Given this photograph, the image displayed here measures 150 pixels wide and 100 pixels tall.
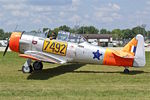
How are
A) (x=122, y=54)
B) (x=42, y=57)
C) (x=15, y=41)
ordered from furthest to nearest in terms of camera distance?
(x=15, y=41), (x=122, y=54), (x=42, y=57)

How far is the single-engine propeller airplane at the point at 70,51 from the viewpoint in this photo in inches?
504

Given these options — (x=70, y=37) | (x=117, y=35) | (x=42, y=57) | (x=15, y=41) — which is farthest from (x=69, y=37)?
(x=117, y=35)

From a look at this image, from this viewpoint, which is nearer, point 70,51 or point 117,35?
point 70,51

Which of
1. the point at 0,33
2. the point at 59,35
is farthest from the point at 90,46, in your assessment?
the point at 0,33

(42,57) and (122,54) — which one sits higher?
(122,54)

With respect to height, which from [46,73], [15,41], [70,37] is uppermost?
[70,37]

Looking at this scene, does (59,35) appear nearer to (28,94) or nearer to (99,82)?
(99,82)

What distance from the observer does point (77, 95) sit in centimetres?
788

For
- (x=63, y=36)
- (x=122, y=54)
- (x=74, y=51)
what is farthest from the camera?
(x=63, y=36)

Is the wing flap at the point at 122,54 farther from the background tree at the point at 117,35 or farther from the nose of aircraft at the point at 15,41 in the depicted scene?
the background tree at the point at 117,35

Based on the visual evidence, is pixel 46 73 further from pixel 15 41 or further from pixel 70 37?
pixel 15 41

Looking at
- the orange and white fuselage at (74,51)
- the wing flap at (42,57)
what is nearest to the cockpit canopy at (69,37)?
the orange and white fuselage at (74,51)

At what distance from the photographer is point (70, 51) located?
44.2ft

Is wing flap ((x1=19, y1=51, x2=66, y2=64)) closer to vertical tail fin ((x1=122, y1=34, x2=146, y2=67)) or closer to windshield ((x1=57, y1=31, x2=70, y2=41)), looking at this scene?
windshield ((x1=57, y1=31, x2=70, y2=41))
